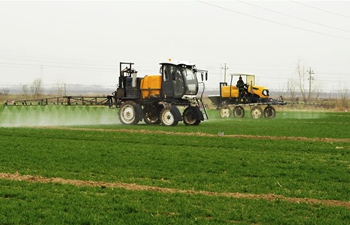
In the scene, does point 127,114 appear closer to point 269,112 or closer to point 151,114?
point 151,114

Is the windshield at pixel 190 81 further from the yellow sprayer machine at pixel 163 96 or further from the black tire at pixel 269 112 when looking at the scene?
the black tire at pixel 269 112

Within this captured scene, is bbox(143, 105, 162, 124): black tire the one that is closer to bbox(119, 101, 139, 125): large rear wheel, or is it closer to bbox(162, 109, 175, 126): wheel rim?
bbox(119, 101, 139, 125): large rear wheel

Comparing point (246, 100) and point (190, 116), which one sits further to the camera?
point (246, 100)

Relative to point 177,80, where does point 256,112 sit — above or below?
below

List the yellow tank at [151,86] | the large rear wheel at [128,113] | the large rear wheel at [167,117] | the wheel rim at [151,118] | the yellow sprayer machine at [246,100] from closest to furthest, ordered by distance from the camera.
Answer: the large rear wheel at [167,117] < the yellow tank at [151,86] < the large rear wheel at [128,113] < the wheel rim at [151,118] < the yellow sprayer machine at [246,100]

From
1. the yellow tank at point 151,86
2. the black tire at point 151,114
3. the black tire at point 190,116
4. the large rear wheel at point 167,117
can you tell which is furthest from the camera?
the black tire at point 151,114

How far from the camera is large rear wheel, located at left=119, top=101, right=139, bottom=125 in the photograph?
3838cm

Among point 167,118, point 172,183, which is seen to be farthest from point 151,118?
point 172,183

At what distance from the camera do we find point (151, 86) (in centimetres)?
3825

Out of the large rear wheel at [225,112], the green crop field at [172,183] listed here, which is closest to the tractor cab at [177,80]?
the green crop field at [172,183]

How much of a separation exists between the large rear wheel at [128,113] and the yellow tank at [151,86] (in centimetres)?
112

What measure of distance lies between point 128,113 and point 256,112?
1807 centimetres

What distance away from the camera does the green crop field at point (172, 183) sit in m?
10.0

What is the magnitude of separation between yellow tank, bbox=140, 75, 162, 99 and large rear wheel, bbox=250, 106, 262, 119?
1718cm
